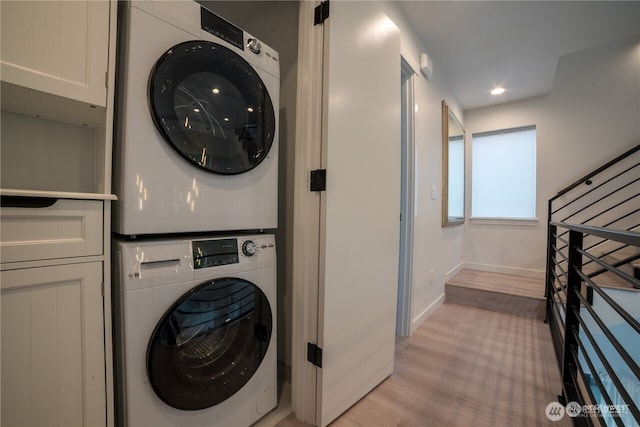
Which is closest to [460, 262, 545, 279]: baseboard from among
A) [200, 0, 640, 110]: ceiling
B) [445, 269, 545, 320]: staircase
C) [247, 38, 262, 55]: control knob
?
[445, 269, 545, 320]: staircase

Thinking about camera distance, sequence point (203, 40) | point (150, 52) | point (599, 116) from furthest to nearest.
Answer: point (599, 116), point (203, 40), point (150, 52)

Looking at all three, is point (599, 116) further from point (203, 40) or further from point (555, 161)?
point (203, 40)

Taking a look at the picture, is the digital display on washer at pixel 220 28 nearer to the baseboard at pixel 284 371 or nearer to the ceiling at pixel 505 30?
the ceiling at pixel 505 30

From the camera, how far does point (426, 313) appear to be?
2268mm

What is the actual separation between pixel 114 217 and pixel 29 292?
10.2 inches

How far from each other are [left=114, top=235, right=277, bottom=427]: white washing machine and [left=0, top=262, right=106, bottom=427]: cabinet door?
0.06m

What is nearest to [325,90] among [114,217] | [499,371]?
[114,217]

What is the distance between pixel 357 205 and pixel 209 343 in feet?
2.78

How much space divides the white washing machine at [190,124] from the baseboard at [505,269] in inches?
147

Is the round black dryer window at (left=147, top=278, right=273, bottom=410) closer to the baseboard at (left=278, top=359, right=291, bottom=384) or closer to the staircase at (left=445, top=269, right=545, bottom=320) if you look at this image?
the baseboard at (left=278, top=359, right=291, bottom=384)

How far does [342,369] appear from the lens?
1169 mm

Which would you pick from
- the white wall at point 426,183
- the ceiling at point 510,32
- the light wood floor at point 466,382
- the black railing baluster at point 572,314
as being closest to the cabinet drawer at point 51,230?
the light wood floor at point 466,382

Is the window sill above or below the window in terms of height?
below

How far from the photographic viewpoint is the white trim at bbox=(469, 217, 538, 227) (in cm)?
335
